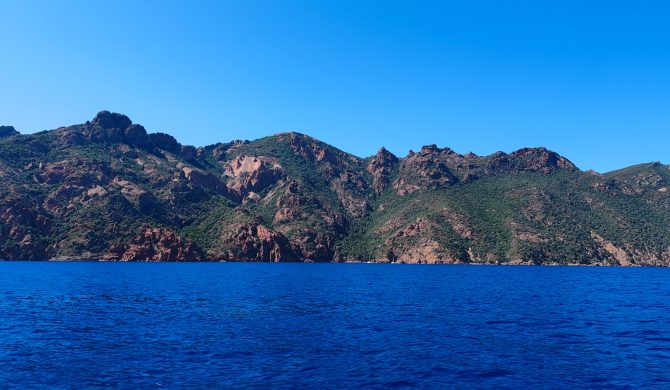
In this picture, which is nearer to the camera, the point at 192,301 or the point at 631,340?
the point at 631,340

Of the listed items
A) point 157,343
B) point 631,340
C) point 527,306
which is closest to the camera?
point 157,343

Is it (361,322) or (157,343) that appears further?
(361,322)

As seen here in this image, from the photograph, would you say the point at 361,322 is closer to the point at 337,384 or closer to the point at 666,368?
the point at 337,384

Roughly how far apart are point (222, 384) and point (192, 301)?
4989cm

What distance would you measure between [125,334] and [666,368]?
49.2 m

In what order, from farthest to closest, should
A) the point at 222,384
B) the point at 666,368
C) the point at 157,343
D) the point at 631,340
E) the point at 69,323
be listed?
the point at 69,323
the point at 631,340
the point at 157,343
the point at 666,368
the point at 222,384

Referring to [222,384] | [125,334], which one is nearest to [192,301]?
[125,334]

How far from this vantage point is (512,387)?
32.8 m

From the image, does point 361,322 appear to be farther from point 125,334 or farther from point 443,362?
point 125,334

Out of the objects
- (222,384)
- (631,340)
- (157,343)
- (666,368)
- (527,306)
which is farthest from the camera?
(527,306)

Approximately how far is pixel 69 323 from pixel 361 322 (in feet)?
114

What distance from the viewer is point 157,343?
150 feet

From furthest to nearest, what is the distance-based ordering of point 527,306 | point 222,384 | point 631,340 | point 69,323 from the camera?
point 527,306
point 69,323
point 631,340
point 222,384

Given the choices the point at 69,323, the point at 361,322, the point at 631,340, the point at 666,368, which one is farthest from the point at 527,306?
the point at 69,323
